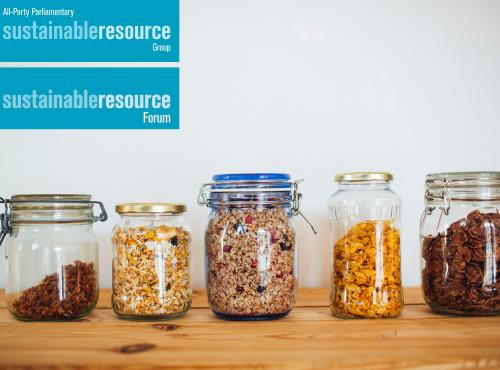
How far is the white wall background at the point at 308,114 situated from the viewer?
138 cm

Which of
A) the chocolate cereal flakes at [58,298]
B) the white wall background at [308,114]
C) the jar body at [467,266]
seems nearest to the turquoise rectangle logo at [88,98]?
the white wall background at [308,114]

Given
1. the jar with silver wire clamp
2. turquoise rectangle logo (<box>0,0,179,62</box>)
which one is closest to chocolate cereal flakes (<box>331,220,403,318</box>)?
the jar with silver wire clamp

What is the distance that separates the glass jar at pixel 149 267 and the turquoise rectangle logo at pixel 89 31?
0.53 meters

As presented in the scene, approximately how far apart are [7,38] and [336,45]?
872 millimetres

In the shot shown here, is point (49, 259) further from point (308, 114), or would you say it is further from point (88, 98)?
point (308, 114)

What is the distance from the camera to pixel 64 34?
1.38 m

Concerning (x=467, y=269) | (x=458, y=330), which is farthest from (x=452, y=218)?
(x=458, y=330)

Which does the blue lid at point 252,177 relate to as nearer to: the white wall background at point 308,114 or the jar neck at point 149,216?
the jar neck at point 149,216

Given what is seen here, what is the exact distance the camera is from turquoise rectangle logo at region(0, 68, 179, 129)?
1.38 m

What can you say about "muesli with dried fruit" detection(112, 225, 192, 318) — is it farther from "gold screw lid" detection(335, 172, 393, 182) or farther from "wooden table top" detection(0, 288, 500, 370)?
"gold screw lid" detection(335, 172, 393, 182)

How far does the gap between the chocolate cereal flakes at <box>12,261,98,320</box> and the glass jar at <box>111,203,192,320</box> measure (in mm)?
69

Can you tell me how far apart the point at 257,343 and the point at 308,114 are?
0.71 metres

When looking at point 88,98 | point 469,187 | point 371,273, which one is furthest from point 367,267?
point 88,98

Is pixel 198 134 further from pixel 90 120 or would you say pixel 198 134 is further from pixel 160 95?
pixel 90 120
